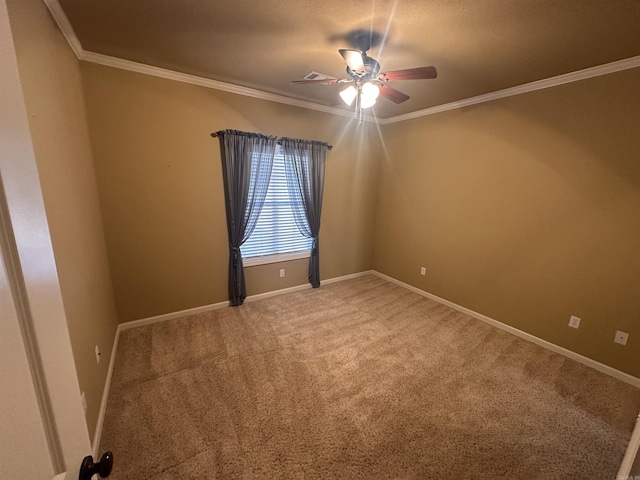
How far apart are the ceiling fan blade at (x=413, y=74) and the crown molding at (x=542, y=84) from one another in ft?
4.72

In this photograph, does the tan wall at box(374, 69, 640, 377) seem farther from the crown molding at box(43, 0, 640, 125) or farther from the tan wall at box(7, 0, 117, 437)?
the tan wall at box(7, 0, 117, 437)

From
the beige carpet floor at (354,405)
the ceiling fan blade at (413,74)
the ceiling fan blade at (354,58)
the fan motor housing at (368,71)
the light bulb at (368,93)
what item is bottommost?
the beige carpet floor at (354,405)

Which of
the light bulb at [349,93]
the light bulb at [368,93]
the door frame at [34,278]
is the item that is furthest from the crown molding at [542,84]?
the door frame at [34,278]

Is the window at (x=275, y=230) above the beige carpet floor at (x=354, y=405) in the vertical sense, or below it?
above

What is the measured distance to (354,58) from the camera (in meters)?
1.69

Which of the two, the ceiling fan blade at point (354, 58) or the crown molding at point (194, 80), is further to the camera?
the crown molding at point (194, 80)

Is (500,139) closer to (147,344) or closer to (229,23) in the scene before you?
(229,23)

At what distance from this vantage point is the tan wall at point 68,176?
1.22 metres

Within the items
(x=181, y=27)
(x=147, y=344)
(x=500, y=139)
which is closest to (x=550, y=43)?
(x=500, y=139)

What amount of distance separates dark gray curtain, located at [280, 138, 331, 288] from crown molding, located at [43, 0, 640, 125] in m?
0.50

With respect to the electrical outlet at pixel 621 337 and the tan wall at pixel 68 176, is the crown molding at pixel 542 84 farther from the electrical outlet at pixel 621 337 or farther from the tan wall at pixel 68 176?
the tan wall at pixel 68 176

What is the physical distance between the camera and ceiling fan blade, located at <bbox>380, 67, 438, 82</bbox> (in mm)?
1707

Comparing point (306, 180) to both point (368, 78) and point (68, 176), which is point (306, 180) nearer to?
point (368, 78)

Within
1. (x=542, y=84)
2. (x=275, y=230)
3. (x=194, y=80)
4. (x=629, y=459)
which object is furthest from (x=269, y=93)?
(x=629, y=459)
